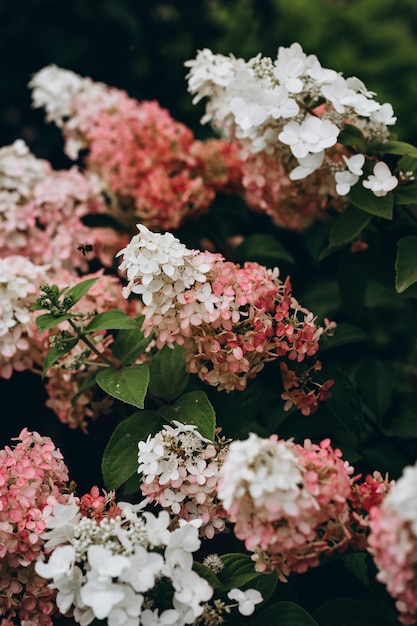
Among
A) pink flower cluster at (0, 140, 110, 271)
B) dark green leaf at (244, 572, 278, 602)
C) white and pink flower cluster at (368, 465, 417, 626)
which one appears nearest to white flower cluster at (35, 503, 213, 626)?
dark green leaf at (244, 572, 278, 602)

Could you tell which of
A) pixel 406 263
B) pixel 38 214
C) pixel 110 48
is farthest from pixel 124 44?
pixel 406 263

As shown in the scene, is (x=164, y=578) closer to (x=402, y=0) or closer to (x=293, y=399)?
A: (x=293, y=399)

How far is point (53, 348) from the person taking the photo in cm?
135

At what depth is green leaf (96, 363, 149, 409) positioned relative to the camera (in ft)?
4.04

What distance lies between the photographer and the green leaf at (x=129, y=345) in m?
1.38

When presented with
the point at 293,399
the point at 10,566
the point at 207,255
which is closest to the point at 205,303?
the point at 207,255

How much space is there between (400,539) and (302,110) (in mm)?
834

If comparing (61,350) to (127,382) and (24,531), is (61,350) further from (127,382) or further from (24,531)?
(24,531)

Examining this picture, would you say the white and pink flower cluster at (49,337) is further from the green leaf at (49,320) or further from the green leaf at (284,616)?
the green leaf at (284,616)

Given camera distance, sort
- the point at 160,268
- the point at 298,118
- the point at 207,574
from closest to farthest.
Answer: the point at 207,574, the point at 160,268, the point at 298,118

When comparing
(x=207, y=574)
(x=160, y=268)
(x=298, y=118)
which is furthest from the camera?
(x=298, y=118)

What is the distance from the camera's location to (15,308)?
147 cm

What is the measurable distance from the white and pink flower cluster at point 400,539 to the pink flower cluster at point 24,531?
489mm

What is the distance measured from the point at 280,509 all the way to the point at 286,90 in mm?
755
